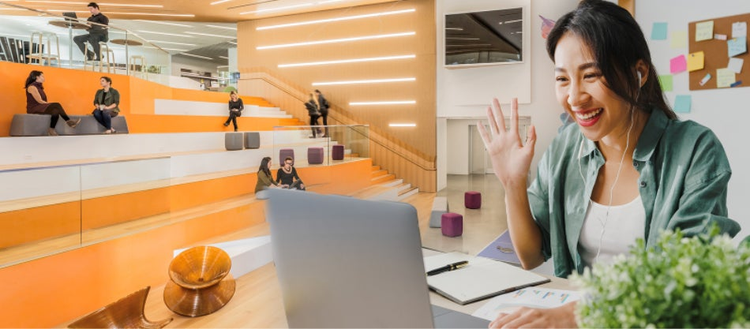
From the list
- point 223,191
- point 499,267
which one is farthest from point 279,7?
point 499,267

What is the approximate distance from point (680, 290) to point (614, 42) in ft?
2.90

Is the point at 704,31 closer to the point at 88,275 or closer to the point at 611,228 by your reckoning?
the point at 611,228

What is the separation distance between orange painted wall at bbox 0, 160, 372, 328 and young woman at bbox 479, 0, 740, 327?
3.25 meters

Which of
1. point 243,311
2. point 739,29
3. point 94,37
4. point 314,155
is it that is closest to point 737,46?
point 739,29

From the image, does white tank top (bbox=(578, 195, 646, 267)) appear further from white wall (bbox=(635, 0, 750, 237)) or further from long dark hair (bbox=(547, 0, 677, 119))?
white wall (bbox=(635, 0, 750, 237))

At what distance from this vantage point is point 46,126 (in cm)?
532

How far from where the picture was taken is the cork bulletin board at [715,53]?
2.36m

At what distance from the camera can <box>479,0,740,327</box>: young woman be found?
43.9 inches

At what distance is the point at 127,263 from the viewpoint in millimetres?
3627

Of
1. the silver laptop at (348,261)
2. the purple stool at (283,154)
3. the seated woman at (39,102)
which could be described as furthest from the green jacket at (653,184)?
the seated woman at (39,102)

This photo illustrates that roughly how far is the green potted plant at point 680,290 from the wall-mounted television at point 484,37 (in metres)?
7.17

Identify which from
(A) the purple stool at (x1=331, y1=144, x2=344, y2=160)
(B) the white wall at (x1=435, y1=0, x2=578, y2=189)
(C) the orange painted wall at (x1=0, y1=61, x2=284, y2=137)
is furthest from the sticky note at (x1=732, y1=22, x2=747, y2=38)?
(C) the orange painted wall at (x1=0, y1=61, x2=284, y2=137)

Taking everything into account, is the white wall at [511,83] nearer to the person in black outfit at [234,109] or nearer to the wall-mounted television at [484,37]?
the wall-mounted television at [484,37]

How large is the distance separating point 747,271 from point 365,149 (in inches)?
332
